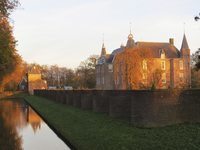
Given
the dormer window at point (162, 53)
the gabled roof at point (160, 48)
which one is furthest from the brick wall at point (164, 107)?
the dormer window at point (162, 53)

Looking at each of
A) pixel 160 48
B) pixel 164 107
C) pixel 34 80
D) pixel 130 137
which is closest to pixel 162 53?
pixel 160 48

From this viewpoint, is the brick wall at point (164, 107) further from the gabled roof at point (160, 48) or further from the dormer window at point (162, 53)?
the dormer window at point (162, 53)

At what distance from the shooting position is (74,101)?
79.0 ft

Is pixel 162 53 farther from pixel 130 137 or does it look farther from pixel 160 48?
pixel 130 137

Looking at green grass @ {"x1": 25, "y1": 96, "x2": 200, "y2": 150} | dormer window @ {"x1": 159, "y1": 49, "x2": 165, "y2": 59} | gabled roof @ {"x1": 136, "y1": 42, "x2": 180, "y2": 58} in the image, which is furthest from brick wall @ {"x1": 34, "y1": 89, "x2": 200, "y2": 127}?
dormer window @ {"x1": 159, "y1": 49, "x2": 165, "y2": 59}

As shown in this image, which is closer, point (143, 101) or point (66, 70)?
point (143, 101)

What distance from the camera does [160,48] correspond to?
5144cm

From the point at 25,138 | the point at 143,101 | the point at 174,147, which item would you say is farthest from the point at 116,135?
the point at 25,138

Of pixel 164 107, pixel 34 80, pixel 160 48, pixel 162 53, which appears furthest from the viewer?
pixel 34 80

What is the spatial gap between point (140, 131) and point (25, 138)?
7.52m

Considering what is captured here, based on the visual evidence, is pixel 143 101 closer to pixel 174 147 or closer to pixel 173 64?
pixel 174 147

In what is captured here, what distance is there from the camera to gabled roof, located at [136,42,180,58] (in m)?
50.6

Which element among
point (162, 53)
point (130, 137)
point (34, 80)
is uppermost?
point (162, 53)

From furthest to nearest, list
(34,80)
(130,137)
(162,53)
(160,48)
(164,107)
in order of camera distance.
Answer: (34,80) → (160,48) → (162,53) → (164,107) → (130,137)
